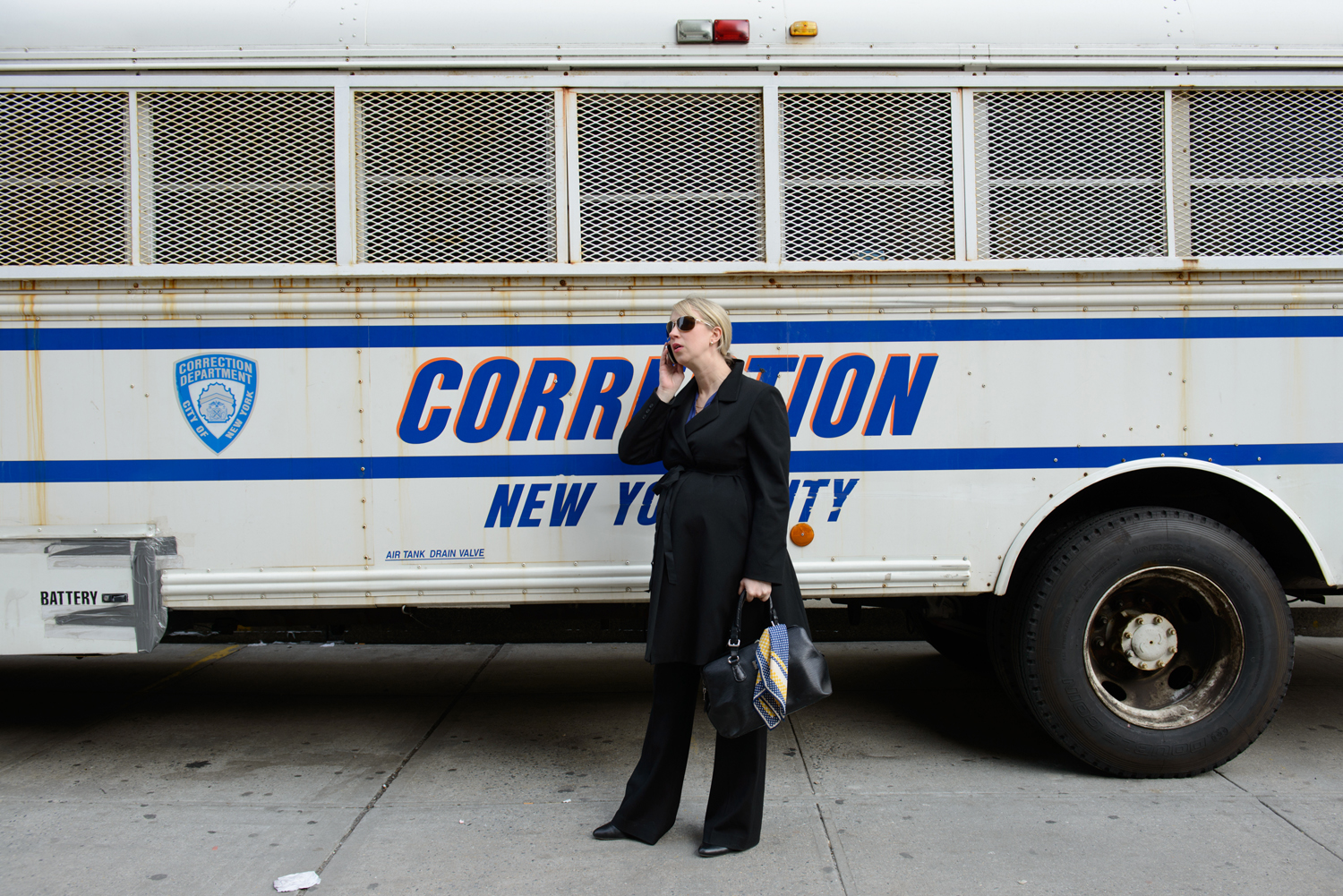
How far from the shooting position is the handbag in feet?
9.44

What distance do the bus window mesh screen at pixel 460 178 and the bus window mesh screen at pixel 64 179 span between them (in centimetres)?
92

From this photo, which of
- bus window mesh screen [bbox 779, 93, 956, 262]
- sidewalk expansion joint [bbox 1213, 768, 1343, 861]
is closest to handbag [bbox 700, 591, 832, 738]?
bus window mesh screen [bbox 779, 93, 956, 262]

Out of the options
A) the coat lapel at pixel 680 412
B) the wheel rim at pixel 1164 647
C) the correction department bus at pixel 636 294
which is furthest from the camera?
the wheel rim at pixel 1164 647

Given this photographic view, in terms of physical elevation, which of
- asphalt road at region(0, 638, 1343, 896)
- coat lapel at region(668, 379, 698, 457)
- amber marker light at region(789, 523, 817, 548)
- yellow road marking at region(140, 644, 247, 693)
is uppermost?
coat lapel at region(668, 379, 698, 457)

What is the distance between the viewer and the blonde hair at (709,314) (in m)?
3.06

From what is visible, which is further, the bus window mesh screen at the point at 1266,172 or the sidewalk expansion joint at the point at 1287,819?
the bus window mesh screen at the point at 1266,172

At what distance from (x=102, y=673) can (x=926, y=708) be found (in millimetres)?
4646

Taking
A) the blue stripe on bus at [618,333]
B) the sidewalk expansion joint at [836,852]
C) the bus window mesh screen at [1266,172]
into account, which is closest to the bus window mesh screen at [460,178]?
the blue stripe on bus at [618,333]

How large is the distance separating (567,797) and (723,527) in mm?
1394

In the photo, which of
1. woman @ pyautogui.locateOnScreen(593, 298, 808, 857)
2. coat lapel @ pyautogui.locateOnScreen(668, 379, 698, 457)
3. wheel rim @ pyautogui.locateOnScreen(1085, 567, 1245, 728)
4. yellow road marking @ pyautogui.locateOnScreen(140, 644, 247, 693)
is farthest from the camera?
yellow road marking @ pyautogui.locateOnScreen(140, 644, 247, 693)

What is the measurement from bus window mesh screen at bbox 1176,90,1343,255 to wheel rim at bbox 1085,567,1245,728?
1.34m

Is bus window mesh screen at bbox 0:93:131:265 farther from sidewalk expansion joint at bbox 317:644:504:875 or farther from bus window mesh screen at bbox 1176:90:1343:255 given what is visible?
bus window mesh screen at bbox 1176:90:1343:255

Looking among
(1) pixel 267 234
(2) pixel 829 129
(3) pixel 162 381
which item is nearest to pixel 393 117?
(1) pixel 267 234

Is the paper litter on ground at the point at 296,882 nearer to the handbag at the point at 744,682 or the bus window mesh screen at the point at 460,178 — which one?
the handbag at the point at 744,682
